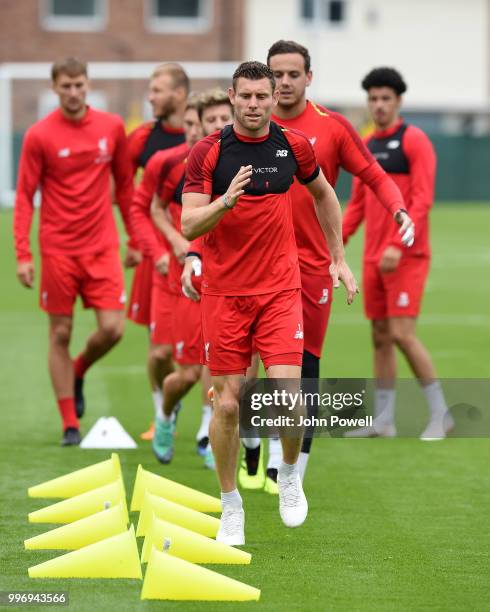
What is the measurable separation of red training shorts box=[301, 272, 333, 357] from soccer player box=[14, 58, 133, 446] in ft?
7.56

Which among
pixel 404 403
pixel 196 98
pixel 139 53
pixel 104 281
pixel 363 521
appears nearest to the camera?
pixel 363 521

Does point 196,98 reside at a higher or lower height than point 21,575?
higher

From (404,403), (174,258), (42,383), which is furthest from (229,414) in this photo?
(42,383)

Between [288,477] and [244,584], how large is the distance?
1.26m

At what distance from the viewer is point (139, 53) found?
152 feet

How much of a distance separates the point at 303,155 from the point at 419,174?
Result: 3061 millimetres

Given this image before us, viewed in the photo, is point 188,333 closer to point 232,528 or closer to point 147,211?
point 147,211

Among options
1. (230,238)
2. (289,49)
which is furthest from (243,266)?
(289,49)

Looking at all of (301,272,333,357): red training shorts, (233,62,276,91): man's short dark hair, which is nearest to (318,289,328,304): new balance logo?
(301,272,333,357): red training shorts

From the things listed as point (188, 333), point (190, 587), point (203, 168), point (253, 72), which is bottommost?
point (190, 587)

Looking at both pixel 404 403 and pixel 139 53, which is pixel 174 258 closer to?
pixel 404 403

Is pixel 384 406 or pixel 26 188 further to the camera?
pixel 384 406

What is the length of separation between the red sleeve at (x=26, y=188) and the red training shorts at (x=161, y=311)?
90cm

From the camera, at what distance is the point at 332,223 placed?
7.40m
